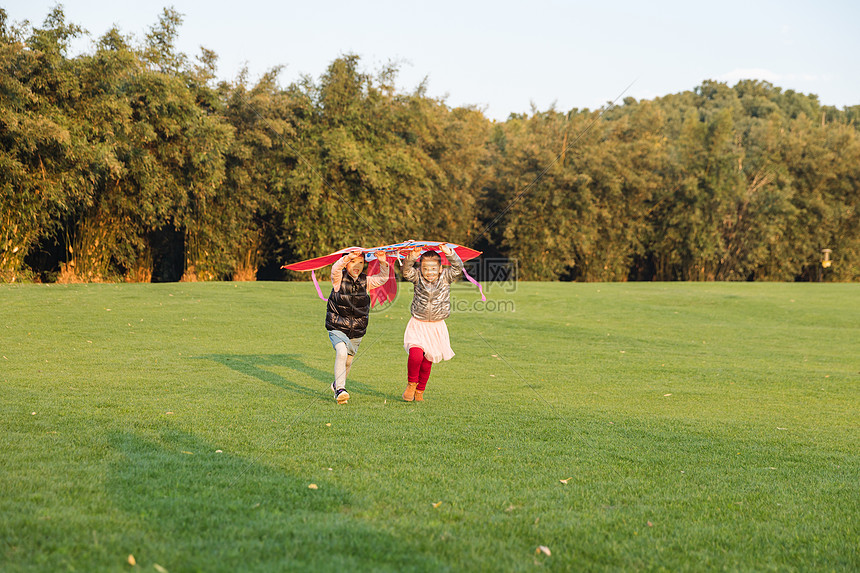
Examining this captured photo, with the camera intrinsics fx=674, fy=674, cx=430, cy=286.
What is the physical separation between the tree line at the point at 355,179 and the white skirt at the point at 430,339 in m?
15.9

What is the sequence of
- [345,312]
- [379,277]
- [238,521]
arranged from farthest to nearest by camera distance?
[379,277] → [345,312] → [238,521]

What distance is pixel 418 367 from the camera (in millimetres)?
7559

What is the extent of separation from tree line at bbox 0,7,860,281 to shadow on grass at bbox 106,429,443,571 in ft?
57.9

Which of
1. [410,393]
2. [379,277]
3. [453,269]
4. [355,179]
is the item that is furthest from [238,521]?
[355,179]

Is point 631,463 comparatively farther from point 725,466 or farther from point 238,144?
point 238,144

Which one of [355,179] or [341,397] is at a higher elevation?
[355,179]

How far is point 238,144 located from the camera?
26344mm

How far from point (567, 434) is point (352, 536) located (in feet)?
10.4

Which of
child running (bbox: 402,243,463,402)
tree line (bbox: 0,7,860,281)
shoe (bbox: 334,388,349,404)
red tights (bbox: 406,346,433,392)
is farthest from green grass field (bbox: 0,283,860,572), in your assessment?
tree line (bbox: 0,7,860,281)

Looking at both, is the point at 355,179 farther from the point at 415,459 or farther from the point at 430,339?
the point at 415,459

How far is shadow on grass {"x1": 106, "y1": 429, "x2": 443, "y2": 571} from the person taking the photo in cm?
314

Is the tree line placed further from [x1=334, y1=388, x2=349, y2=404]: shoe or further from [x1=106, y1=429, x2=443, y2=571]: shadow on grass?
[x1=106, y1=429, x2=443, y2=571]: shadow on grass

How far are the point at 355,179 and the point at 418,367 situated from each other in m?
23.3

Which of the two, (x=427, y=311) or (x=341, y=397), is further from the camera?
(x=427, y=311)
